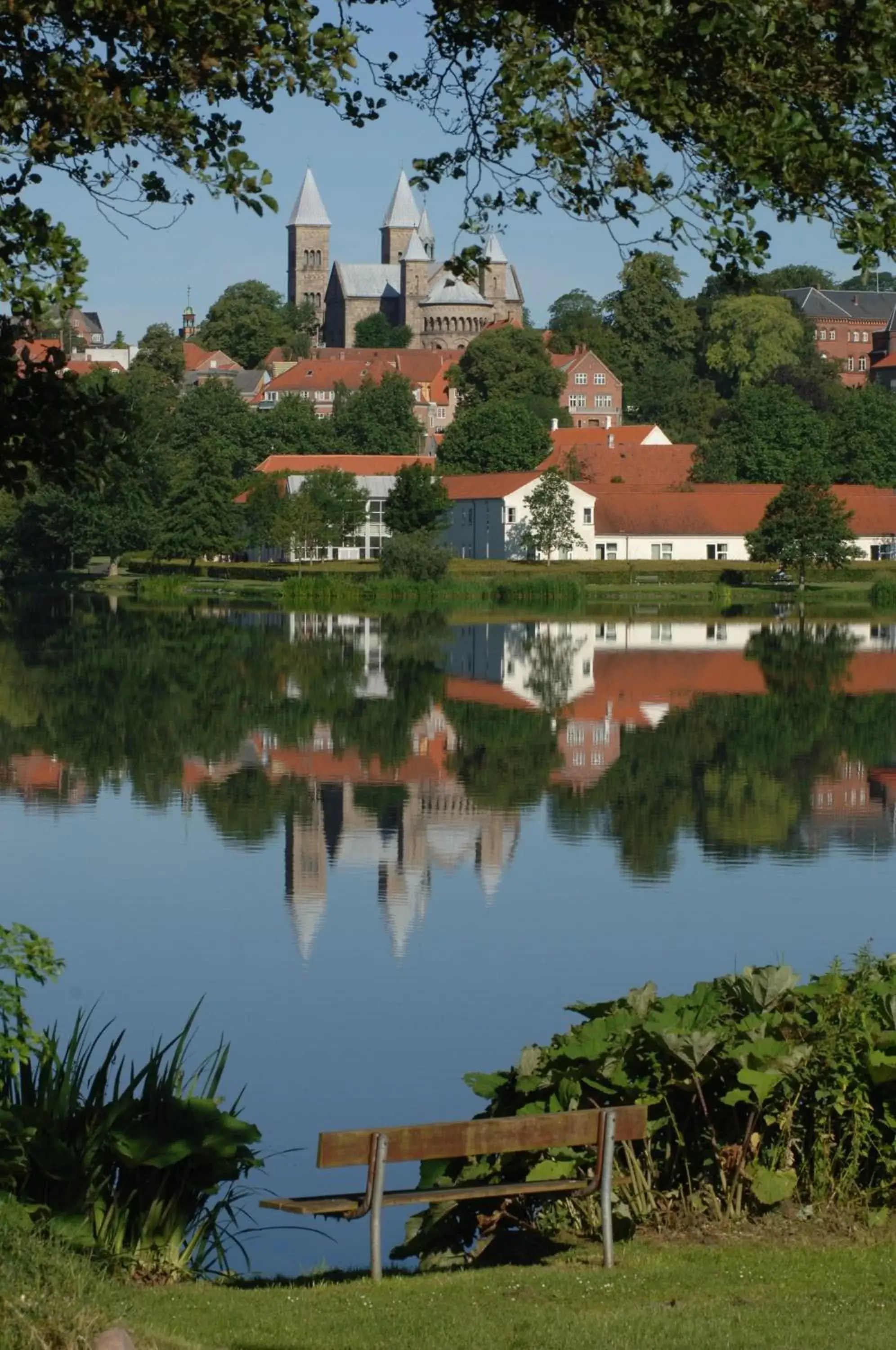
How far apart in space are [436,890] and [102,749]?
11.7 m

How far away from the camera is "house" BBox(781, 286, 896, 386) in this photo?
525 ft

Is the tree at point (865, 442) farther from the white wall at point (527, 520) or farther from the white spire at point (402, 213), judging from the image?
the white spire at point (402, 213)

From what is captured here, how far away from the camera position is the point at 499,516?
312ft

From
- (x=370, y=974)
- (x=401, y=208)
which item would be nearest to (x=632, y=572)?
(x=370, y=974)

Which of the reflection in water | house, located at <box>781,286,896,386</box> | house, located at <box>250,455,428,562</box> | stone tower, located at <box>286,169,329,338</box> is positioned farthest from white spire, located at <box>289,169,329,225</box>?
the reflection in water

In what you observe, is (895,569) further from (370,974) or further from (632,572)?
(370,974)

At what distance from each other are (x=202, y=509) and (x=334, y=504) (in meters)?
9.50

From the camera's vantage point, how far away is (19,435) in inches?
305

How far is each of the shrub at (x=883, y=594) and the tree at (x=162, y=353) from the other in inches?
2614

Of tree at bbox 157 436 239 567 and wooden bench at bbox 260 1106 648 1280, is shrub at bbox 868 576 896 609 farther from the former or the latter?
wooden bench at bbox 260 1106 648 1280

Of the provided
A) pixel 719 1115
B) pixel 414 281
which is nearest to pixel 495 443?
pixel 414 281

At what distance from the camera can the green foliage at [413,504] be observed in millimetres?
86312

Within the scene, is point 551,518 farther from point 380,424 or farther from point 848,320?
point 848,320

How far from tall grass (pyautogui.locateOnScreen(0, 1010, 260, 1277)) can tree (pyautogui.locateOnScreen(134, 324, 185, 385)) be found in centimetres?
12658
